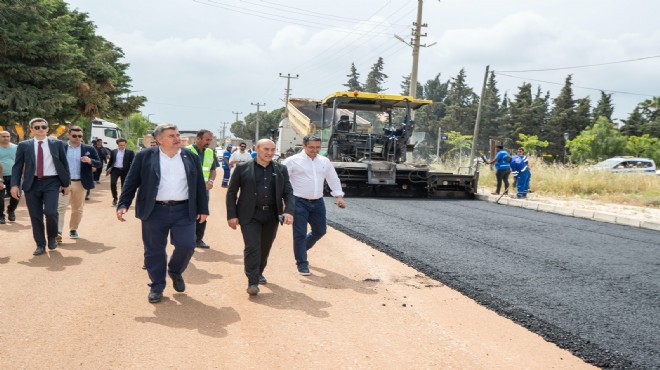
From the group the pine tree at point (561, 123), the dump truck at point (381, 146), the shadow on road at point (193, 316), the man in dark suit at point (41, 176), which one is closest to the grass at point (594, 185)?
the dump truck at point (381, 146)

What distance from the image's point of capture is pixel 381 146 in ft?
52.3

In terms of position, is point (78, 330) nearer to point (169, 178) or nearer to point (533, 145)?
point (169, 178)

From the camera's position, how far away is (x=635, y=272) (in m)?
6.26

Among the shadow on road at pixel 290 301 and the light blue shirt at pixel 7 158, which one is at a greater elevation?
the light blue shirt at pixel 7 158

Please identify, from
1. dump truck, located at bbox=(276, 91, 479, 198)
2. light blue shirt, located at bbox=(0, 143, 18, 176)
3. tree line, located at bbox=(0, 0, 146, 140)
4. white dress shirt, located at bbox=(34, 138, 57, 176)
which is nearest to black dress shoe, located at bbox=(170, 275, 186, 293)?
white dress shirt, located at bbox=(34, 138, 57, 176)

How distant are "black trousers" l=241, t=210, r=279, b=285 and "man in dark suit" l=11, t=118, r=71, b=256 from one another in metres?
2.96

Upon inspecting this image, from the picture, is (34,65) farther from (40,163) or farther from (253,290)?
(253,290)

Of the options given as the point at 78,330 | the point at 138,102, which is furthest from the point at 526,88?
the point at 78,330

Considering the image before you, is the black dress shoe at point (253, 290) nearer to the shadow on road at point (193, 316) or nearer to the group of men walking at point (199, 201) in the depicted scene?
the group of men walking at point (199, 201)

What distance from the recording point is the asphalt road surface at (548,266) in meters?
4.03

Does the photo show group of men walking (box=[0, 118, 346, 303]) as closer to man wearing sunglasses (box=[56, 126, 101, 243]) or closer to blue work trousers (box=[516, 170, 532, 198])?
man wearing sunglasses (box=[56, 126, 101, 243])

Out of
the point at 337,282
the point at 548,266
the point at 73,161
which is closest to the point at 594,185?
the point at 548,266

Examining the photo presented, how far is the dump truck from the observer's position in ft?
49.5

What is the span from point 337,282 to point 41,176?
151 inches
